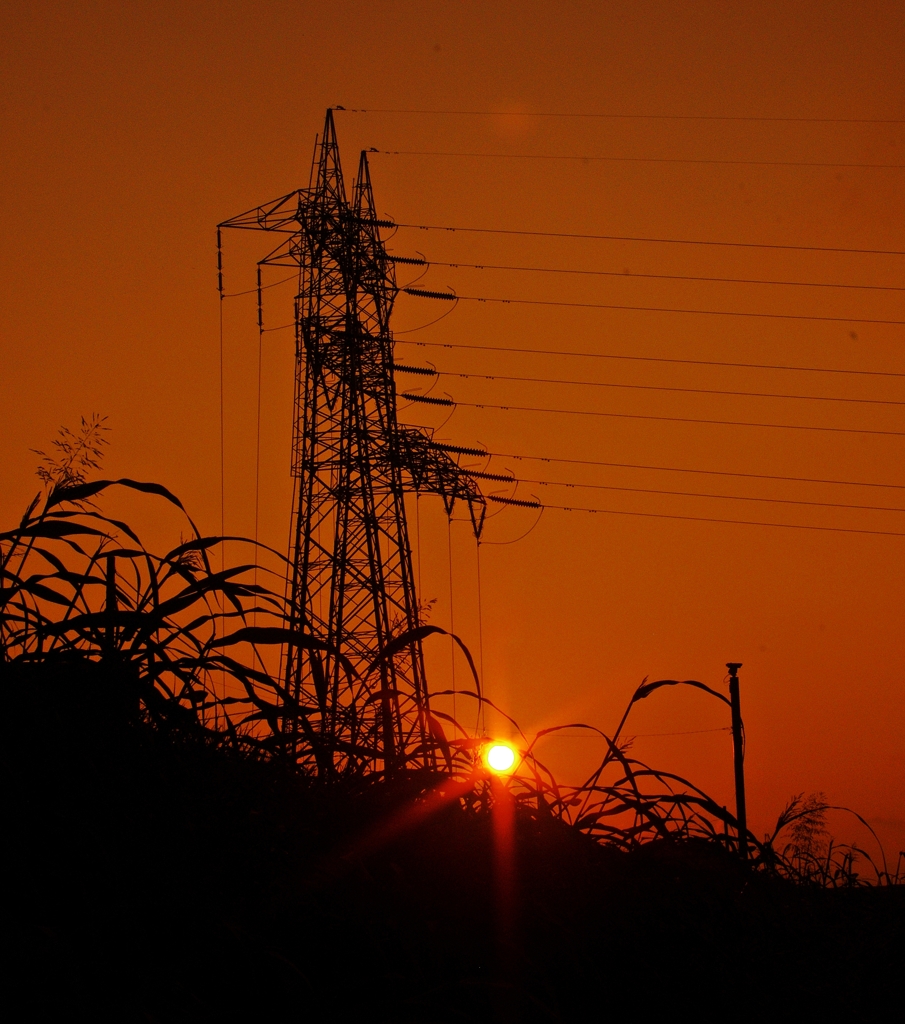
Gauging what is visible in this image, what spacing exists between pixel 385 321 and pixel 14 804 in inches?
701

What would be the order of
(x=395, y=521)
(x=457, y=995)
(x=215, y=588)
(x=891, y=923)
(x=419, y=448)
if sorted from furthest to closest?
(x=419, y=448)
(x=395, y=521)
(x=215, y=588)
(x=891, y=923)
(x=457, y=995)

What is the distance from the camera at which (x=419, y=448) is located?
62.2 feet

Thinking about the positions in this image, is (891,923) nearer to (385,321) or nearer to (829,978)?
(829,978)

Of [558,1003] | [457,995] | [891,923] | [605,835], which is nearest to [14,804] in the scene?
[457,995]

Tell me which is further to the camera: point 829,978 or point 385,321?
point 385,321

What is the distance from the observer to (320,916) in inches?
86.6

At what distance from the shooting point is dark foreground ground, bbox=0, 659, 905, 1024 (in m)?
1.99

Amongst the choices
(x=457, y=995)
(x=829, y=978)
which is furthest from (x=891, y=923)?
(x=457, y=995)

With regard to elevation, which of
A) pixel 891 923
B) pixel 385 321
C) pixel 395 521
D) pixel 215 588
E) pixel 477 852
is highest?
pixel 385 321

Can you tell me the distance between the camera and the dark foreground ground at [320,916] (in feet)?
6.53

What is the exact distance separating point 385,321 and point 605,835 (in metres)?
17.3

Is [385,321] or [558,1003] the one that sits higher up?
[385,321]

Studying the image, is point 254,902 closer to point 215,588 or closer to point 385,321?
point 215,588

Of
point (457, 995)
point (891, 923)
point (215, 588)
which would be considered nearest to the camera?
point (457, 995)
